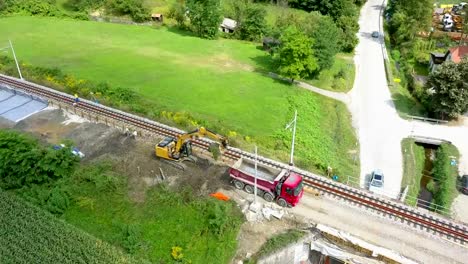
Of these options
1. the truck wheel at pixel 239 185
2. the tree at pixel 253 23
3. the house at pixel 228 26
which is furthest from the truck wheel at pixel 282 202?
the house at pixel 228 26

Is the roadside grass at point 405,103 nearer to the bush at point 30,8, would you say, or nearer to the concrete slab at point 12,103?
the concrete slab at point 12,103

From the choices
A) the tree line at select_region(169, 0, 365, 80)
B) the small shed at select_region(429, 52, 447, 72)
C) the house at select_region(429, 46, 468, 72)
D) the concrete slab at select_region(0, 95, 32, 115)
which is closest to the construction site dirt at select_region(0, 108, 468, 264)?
the concrete slab at select_region(0, 95, 32, 115)

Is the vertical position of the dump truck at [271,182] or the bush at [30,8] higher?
the bush at [30,8]

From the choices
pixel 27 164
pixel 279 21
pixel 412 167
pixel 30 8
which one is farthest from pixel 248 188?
pixel 30 8

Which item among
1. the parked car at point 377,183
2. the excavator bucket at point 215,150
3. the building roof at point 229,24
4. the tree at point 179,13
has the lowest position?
the parked car at point 377,183

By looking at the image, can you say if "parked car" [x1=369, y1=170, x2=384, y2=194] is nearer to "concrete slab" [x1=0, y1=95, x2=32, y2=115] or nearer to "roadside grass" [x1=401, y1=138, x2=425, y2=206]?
"roadside grass" [x1=401, y1=138, x2=425, y2=206]

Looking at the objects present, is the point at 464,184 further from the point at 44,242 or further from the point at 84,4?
the point at 84,4

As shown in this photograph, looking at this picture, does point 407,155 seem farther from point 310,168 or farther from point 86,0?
point 86,0
